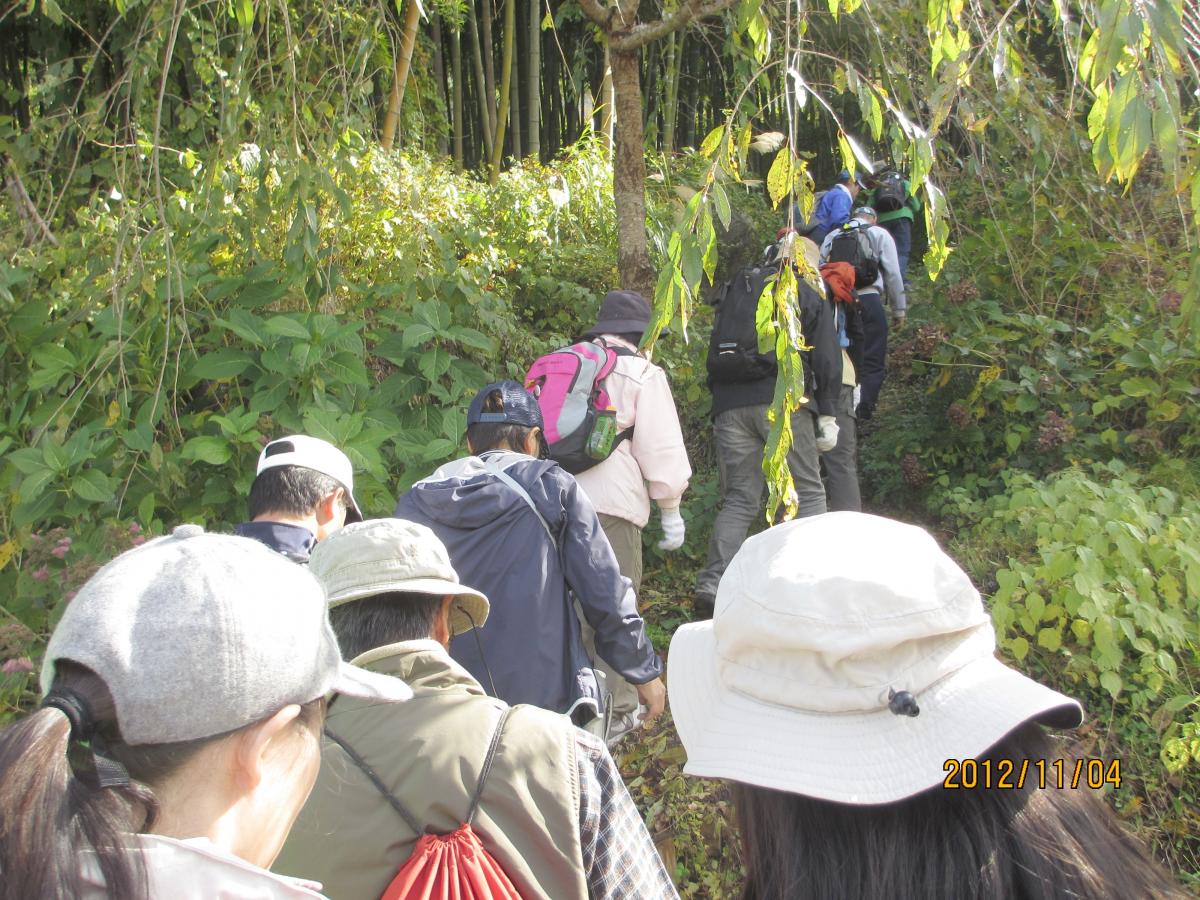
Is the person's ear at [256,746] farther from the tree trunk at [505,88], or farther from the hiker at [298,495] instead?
the tree trunk at [505,88]

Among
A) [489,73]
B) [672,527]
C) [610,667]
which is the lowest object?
[610,667]

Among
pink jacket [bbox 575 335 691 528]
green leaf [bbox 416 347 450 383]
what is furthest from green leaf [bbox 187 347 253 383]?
pink jacket [bbox 575 335 691 528]

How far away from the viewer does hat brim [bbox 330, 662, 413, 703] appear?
1153 mm

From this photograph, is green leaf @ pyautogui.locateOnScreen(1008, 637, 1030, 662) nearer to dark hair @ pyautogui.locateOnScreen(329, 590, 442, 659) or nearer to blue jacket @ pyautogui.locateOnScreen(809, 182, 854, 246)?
dark hair @ pyautogui.locateOnScreen(329, 590, 442, 659)

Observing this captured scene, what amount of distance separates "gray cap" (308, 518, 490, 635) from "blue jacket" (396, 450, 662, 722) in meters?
0.67

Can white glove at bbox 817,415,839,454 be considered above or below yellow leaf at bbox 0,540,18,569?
above

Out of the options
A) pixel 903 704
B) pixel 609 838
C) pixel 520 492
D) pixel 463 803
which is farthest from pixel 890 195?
pixel 903 704

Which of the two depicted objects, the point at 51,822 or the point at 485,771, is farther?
the point at 485,771

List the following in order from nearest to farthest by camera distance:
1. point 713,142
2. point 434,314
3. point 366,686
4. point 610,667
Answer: point 366,686
point 713,142
point 610,667
point 434,314

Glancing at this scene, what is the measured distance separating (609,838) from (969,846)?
0.62 metres

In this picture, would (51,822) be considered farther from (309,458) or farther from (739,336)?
(739,336)

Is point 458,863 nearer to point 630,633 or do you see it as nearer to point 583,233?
point 630,633

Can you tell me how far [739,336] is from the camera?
4.12 meters

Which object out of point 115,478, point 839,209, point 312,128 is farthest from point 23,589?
point 839,209
